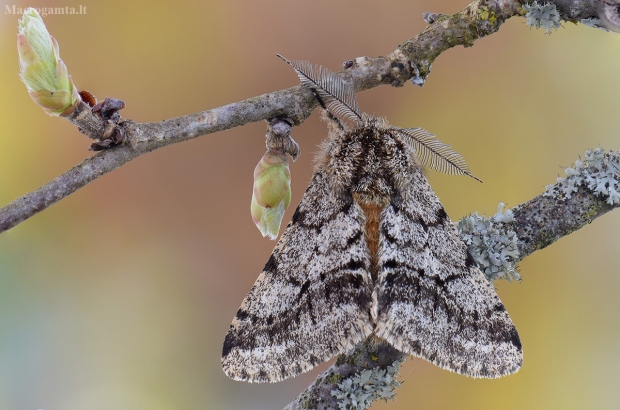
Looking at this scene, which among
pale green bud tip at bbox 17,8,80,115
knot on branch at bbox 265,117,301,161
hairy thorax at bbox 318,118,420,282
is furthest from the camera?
hairy thorax at bbox 318,118,420,282

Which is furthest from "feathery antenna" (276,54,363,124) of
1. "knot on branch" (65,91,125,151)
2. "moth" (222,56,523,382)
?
"knot on branch" (65,91,125,151)

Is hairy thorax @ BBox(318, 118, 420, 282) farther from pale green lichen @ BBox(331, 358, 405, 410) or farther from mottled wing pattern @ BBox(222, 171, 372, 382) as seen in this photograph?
pale green lichen @ BBox(331, 358, 405, 410)

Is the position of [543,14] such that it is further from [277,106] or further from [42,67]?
[42,67]

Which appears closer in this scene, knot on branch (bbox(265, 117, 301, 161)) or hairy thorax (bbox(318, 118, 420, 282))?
knot on branch (bbox(265, 117, 301, 161))

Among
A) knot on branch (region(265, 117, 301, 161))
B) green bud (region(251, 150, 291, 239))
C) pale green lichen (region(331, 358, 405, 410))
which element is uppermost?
knot on branch (region(265, 117, 301, 161))

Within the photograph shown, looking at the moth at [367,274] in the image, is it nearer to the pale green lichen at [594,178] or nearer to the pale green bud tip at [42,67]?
the pale green lichen at [594,178]

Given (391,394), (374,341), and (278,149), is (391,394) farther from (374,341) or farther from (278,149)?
(278,149)
